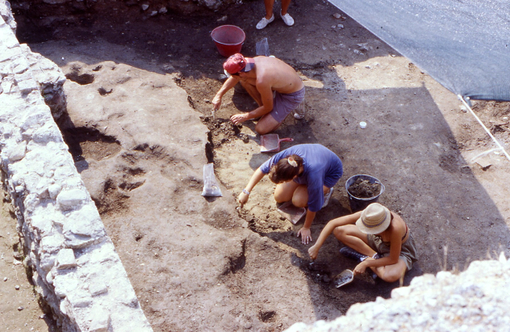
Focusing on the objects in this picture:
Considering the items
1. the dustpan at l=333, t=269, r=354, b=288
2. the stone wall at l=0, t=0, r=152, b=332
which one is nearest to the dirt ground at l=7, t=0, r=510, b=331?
the dustpan at l=333, t=269, r=354, b=288

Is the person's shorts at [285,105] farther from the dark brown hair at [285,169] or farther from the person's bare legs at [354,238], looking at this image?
the person's bare legs at [354,238]

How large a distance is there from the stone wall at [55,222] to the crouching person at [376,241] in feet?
6.03

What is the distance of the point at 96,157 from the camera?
435 cm

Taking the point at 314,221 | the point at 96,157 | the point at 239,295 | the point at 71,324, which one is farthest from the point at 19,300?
the point at 314,221

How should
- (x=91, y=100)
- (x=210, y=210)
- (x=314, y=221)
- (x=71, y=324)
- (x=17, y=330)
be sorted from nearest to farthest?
(x=71, y=324) → (x=17, y=330) → (x=210, y=210) → (x=314, y=221) → (x=91, y=100)

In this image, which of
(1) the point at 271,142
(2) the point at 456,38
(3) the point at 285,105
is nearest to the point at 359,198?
(1) the point at 271,142

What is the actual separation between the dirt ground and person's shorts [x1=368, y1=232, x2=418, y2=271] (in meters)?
0.18

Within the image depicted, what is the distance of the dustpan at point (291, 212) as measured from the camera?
165 inches

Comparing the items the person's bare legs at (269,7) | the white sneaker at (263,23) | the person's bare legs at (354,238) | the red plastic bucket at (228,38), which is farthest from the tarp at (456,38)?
the white sneaker at (263,23)

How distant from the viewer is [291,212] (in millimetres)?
4246

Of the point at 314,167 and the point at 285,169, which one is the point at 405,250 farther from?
the point at 285,169

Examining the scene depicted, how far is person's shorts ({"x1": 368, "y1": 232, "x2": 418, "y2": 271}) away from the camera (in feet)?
12.2

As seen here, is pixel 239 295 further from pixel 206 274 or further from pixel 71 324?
pixel 71 324

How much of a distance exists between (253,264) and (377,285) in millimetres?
1148
